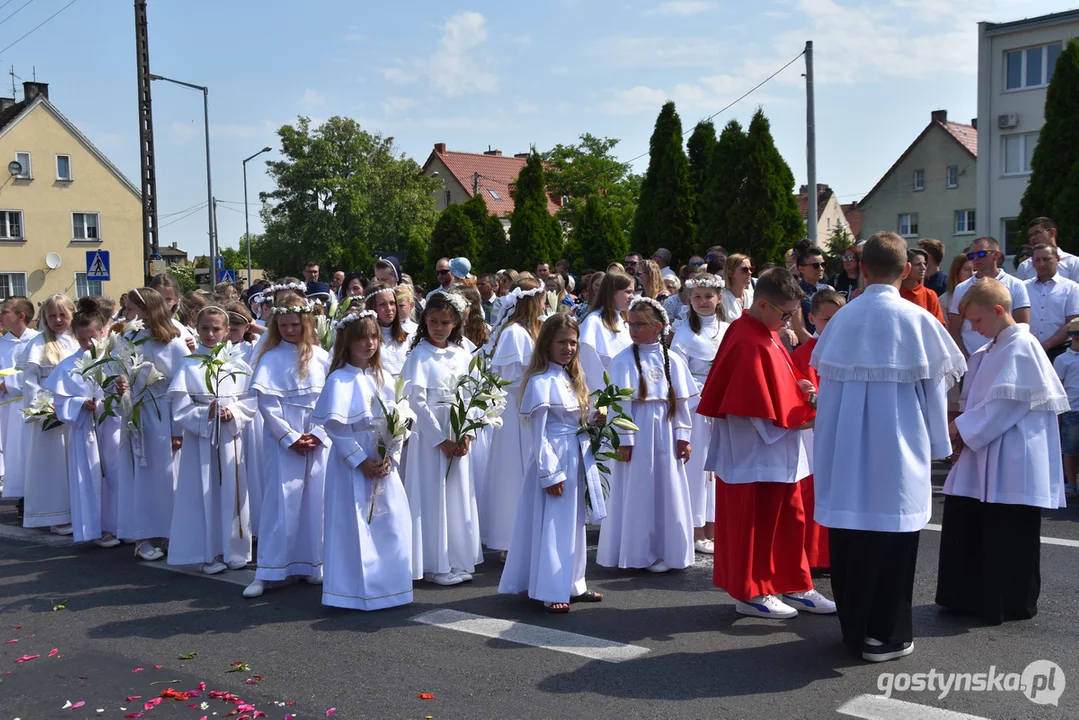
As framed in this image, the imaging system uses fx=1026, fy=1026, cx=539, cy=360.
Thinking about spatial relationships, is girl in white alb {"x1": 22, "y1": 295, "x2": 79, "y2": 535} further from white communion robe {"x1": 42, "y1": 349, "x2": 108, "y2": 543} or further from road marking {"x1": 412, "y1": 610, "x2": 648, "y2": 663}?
road marking {"x1": 412, "y1": 610, "x2": 648, "y2": 663}

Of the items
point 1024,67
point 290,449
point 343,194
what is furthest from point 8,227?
point 290,449

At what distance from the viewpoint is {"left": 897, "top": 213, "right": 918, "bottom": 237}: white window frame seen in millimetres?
52531

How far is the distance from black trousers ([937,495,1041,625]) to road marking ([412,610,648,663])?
200 cm

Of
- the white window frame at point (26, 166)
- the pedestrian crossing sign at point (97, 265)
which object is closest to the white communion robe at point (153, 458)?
the pedestrian crossing sign at point (97, 265)

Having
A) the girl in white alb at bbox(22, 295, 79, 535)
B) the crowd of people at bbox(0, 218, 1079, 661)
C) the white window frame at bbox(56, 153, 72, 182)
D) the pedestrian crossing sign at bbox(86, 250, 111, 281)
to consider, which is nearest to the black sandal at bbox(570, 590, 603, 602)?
the crowd of people at bbox(0, 218, 1079, 661)

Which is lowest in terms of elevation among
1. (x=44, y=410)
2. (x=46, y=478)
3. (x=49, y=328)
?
(x=46, y=478)

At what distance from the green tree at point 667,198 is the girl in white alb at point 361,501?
71.0ft

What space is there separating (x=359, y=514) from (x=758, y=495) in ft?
8.30

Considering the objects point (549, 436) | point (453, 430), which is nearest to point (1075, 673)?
point (549, 436)

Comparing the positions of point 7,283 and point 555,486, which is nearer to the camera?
point 555,486

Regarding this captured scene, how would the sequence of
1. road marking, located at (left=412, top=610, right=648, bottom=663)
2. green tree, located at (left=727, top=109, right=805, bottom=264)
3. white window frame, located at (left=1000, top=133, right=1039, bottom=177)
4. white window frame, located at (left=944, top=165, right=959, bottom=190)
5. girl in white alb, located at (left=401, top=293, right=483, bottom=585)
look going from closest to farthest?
1. road marking, located at (left=412, top=610, right=648, bottom=663)
2. girl in white alb, located at (left=401, top=293, right=483, bottom=585)
3. green tree, located at (left=727, top=109, right=805, bottom=264)
4. white window frame, located at (left=1000, top=133, right=1039, bottom=177)
5. white window frame, located at (left=944, top=165, right=959, bottom=190)

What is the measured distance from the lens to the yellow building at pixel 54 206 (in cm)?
4881

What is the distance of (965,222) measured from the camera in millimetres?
51500

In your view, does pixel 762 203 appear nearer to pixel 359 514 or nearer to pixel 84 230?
pixel 359 514
